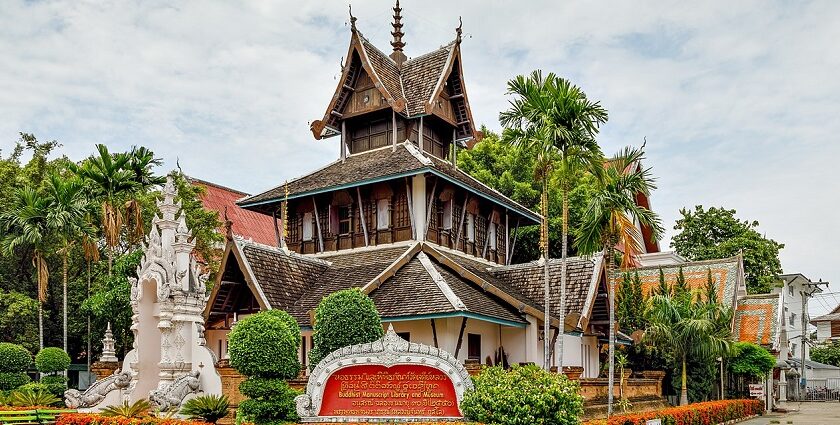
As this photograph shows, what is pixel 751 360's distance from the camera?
33.2 meters

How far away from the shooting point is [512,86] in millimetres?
21875

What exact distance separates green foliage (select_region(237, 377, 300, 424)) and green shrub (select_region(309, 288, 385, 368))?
1553mm

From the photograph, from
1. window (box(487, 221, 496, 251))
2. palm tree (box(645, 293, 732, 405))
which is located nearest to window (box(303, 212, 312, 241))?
window (box(487, 221, 496, 251))

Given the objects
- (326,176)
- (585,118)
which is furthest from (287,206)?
(585,118)

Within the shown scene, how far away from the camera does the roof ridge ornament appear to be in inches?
1289

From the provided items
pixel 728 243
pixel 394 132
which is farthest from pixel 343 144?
pixel 728 243

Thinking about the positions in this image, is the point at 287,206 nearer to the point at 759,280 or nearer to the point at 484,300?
the point at 484,300

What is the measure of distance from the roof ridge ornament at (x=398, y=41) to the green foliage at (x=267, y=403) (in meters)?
18.5

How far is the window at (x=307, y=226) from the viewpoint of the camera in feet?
95.9

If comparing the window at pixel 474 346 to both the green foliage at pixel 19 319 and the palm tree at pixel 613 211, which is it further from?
the green foliage at pixel 19 319

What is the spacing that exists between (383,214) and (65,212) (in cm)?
1247

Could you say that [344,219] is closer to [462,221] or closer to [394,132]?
[394,132]

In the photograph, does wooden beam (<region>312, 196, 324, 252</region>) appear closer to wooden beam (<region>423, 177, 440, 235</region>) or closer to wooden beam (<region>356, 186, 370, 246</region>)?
wooden beam (<region>356, 186, 370, 246</region>)

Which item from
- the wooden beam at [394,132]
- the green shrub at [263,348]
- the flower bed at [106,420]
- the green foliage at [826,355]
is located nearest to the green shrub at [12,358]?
the flower bed at [106,420]
